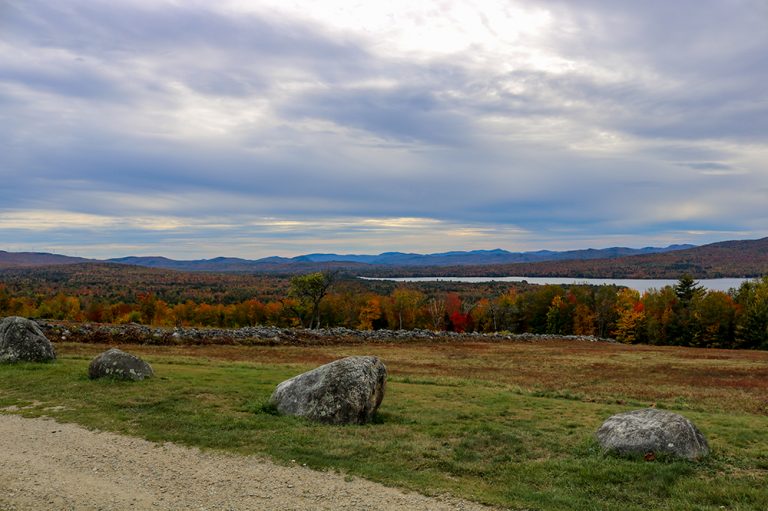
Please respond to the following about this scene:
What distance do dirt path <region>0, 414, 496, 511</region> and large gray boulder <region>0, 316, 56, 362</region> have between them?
13.2 m

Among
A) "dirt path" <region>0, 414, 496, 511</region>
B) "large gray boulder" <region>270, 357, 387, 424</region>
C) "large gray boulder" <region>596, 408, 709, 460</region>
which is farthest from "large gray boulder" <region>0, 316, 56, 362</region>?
"large gray boulder" <region>596, 408, 709, 460</region>

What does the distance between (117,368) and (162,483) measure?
11.4 meters

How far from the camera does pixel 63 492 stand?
937cm

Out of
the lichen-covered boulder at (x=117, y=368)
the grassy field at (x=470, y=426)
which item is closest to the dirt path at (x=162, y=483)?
the grassy field at (x=470, y=426)

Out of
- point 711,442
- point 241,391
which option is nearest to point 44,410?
point 241,391

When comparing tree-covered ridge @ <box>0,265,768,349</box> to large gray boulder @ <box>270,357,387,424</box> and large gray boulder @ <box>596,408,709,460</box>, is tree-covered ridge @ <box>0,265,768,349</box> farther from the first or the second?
large gray boulder @ <box>596,408,709,460</box>

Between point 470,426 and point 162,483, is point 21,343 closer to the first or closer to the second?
point 162,483

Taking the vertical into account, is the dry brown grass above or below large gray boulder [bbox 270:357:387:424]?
below

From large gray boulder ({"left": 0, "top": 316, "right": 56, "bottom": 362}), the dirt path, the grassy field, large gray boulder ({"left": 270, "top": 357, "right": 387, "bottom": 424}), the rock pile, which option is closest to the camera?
the dirt path

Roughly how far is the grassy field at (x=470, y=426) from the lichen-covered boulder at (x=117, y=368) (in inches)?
23.6

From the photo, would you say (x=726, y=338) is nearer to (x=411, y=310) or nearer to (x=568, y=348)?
(x=568, y=348)

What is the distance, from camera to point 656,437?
1137 centimetres

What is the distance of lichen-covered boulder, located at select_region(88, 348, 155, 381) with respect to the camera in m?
19.5

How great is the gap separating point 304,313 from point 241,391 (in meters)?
75.1
